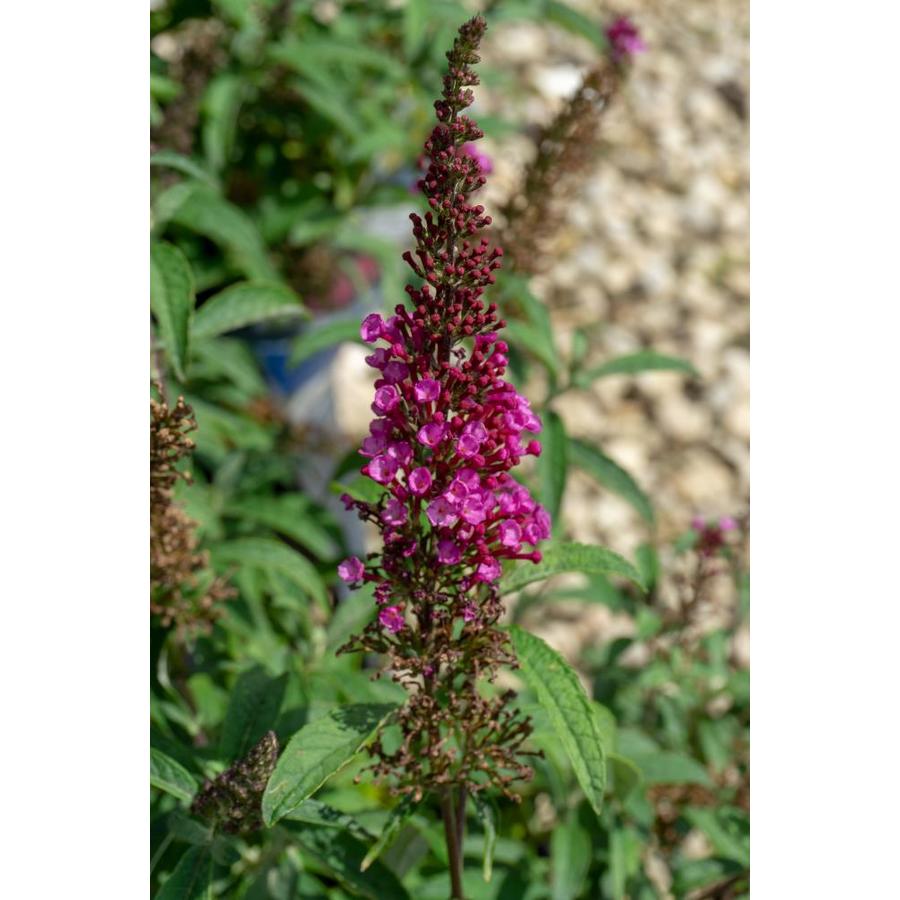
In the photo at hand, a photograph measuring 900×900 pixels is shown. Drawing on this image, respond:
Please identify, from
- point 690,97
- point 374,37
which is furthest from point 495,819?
point 690,97

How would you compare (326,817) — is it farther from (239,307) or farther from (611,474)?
(611,474)

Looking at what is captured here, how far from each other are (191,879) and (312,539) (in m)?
0.94

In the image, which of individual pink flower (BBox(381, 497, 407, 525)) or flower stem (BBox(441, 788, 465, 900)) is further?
flower stem (BBox(441, 788, 465, 900))

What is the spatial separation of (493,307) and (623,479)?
109cm

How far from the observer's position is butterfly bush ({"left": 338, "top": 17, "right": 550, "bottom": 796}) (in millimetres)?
1079

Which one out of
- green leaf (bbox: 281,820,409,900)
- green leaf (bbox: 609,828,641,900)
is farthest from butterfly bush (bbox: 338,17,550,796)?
green leaf (bbox: 609,828,641,900)

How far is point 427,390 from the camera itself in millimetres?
1098

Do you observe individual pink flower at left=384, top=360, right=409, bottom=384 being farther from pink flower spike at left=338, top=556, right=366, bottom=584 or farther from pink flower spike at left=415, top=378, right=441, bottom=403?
pink flower spike at left=338, top=556, right=366, bottom=584

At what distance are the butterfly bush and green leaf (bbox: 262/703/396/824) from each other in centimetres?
5

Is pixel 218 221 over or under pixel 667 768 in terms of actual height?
over

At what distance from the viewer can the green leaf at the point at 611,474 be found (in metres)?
2.10

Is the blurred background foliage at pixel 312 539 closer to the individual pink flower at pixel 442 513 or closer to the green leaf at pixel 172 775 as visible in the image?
the green leaf at pixel 172 775

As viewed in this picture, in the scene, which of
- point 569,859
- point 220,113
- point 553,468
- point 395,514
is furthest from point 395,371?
point 220,113

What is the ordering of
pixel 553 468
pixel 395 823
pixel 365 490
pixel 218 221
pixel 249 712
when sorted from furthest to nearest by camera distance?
pixel 218 221 < pixel 553 468 < pixel 249 712 < pixel 365 490 < pixel 395 823
